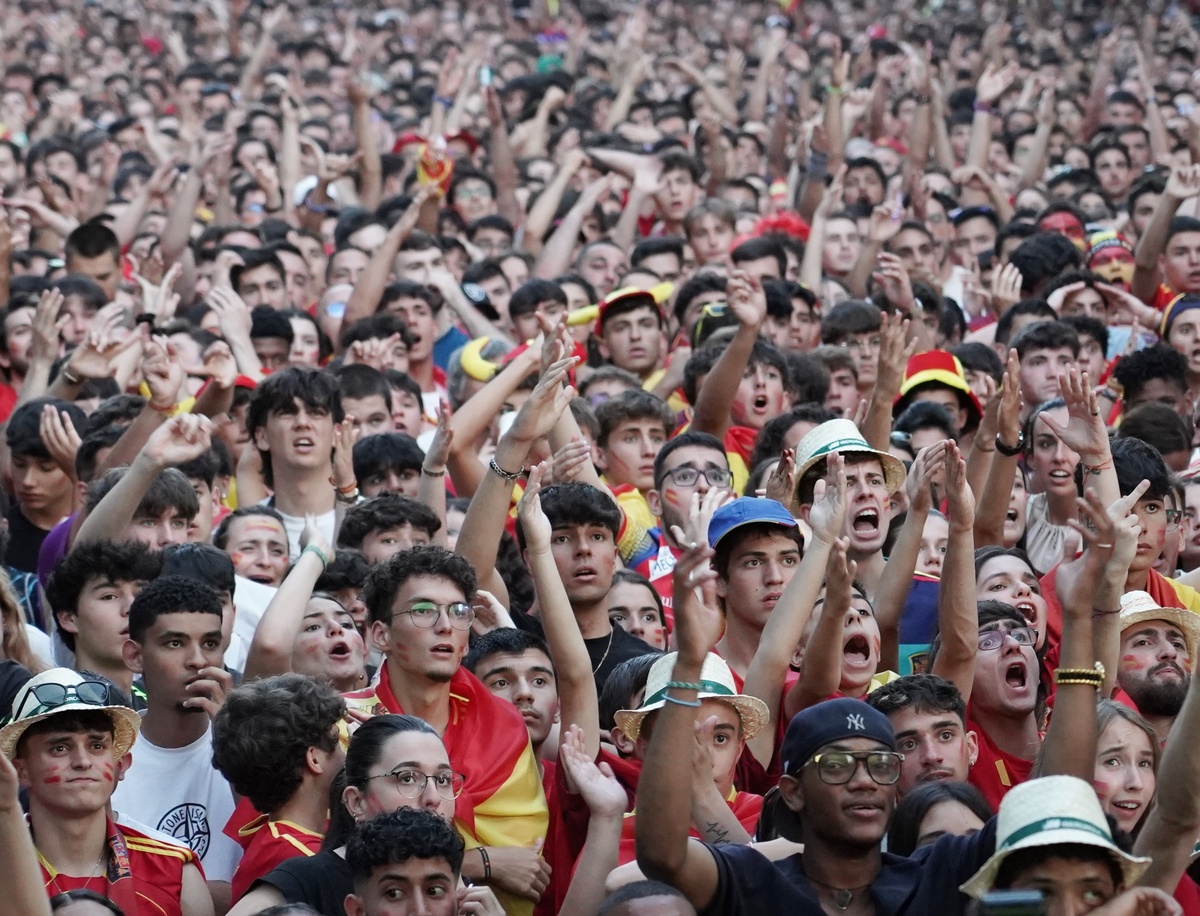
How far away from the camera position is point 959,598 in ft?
18.0

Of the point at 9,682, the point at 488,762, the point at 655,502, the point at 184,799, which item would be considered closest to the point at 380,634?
the point at 488,762

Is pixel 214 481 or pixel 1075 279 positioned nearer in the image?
pixel 214 481

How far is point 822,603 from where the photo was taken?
5.55m

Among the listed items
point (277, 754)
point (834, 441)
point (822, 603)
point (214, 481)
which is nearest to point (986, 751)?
point (822, 603)

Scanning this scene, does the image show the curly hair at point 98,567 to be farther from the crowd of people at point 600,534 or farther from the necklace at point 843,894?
the necklace at point 843,894

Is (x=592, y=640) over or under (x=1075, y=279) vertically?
under

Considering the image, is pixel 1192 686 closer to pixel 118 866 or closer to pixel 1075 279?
pixel 118 866

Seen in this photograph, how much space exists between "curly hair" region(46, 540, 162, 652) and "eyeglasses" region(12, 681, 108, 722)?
3.69 feet

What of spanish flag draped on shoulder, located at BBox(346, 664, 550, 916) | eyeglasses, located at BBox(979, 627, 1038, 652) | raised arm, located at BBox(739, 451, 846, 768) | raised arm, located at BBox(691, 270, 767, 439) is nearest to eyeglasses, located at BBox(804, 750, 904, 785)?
raised arm, located at BBox(739, 451, 846, 768)

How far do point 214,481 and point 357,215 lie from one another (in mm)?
4326

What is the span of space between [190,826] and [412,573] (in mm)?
922

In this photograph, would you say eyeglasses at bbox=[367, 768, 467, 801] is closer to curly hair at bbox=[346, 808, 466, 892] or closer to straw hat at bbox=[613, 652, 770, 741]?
curly hair at bbox=[346, 808, 466, 892]

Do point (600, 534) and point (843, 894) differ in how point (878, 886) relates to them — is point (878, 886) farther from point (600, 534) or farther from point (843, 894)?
point (600, 534)

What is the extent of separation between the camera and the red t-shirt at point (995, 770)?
538cm
